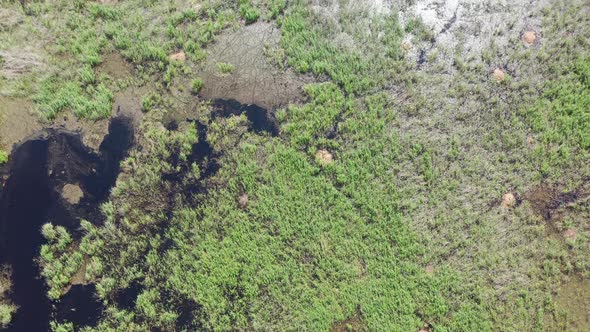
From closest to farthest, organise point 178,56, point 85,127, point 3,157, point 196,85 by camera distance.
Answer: point 3,157, point 85,127, point 196,85, point 178,56

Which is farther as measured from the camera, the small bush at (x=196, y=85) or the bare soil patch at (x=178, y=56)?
the bare soil patch at (x=178, y=56)

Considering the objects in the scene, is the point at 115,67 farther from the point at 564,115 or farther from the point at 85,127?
the point at 564,115

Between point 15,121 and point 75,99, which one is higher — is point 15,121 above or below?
below

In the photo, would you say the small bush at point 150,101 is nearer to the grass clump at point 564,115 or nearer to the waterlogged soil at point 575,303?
the grass clump at point 564,115

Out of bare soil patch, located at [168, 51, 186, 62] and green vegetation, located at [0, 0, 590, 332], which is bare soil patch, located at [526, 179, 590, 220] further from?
bare soil patch, located at [168, 51, 186, 62]

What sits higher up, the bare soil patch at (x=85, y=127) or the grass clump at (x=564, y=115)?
the grass clump at (x=564, y=115)

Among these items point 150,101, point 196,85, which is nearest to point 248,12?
point 196,85

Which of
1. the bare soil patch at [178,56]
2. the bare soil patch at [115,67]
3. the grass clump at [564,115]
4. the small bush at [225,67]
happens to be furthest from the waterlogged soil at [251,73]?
the grass clump at [564,115]

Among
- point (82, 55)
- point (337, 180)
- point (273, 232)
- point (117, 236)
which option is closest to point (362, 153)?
point (337, 180)

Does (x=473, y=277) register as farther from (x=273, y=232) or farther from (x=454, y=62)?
(x=454, y=62)
